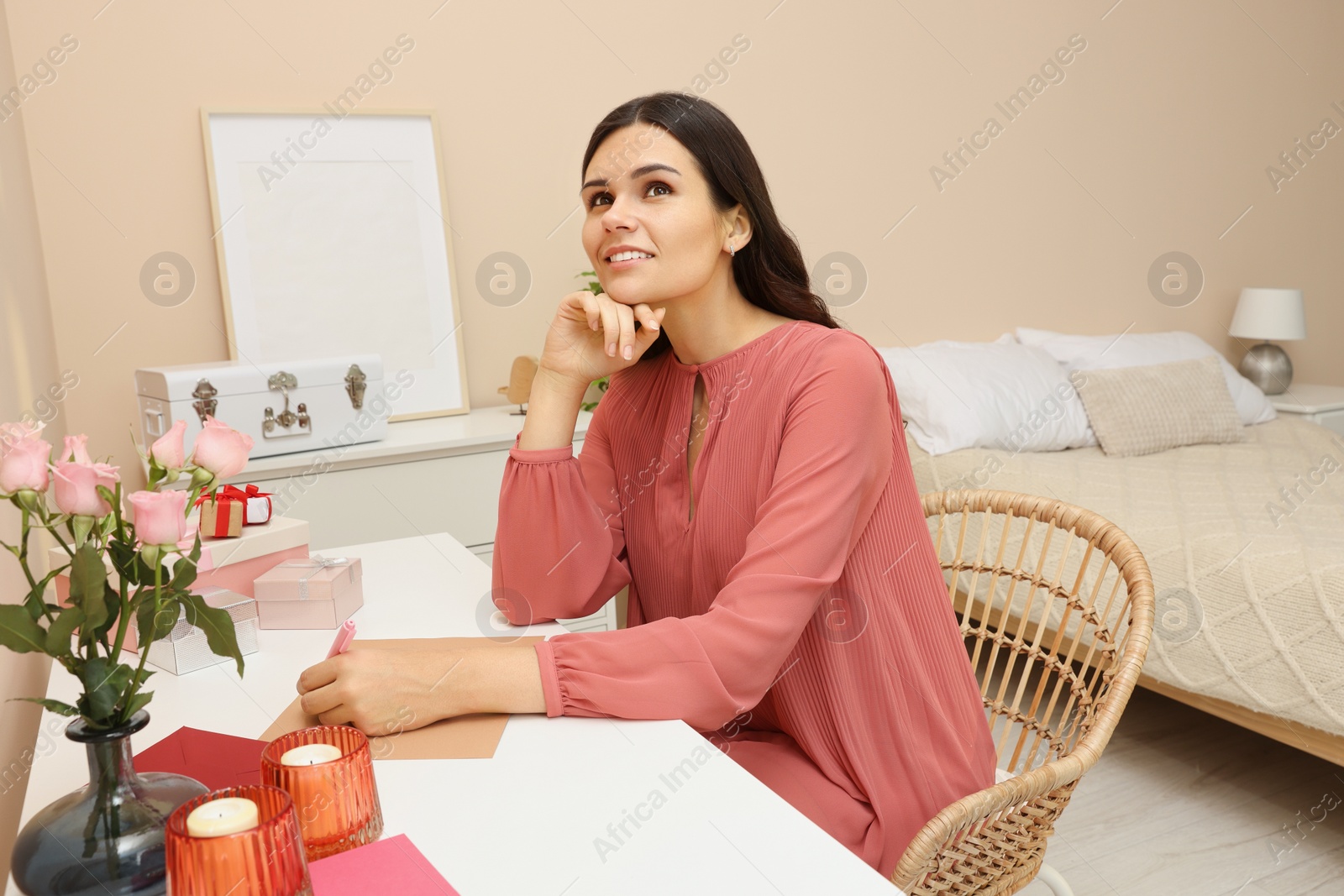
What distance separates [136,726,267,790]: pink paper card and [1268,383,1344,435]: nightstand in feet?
12.7

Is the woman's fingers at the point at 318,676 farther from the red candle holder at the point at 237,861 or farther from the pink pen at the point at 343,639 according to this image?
the red candle holder at the point at 237,861

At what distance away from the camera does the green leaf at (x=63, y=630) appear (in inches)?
24.4

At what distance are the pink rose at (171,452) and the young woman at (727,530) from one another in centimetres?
31

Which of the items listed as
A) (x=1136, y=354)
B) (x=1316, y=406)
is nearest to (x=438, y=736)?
(x=1136, y=354)

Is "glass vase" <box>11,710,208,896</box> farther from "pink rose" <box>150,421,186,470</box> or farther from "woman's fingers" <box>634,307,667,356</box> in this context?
"woman's fingers" <box>634,307,667,356</box>

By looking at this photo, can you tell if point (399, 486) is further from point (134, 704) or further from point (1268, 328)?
point (1268, 328)

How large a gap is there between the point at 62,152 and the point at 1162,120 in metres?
3.83

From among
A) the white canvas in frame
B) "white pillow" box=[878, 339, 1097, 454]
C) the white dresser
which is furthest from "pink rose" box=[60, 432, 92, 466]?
"white pillow" box=[878, 339, 1097, 454]

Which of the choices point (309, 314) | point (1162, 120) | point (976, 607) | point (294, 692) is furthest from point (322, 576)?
point (1162, 120)

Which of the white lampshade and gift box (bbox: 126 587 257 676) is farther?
the white lampshade

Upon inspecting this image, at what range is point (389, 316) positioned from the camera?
2648 mm

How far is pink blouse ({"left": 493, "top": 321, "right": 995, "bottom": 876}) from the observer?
0.97 metres

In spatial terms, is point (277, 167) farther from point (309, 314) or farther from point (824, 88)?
point (824, 88)

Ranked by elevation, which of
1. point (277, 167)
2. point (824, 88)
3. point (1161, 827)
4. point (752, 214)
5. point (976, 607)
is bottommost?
point (1161, 827)
